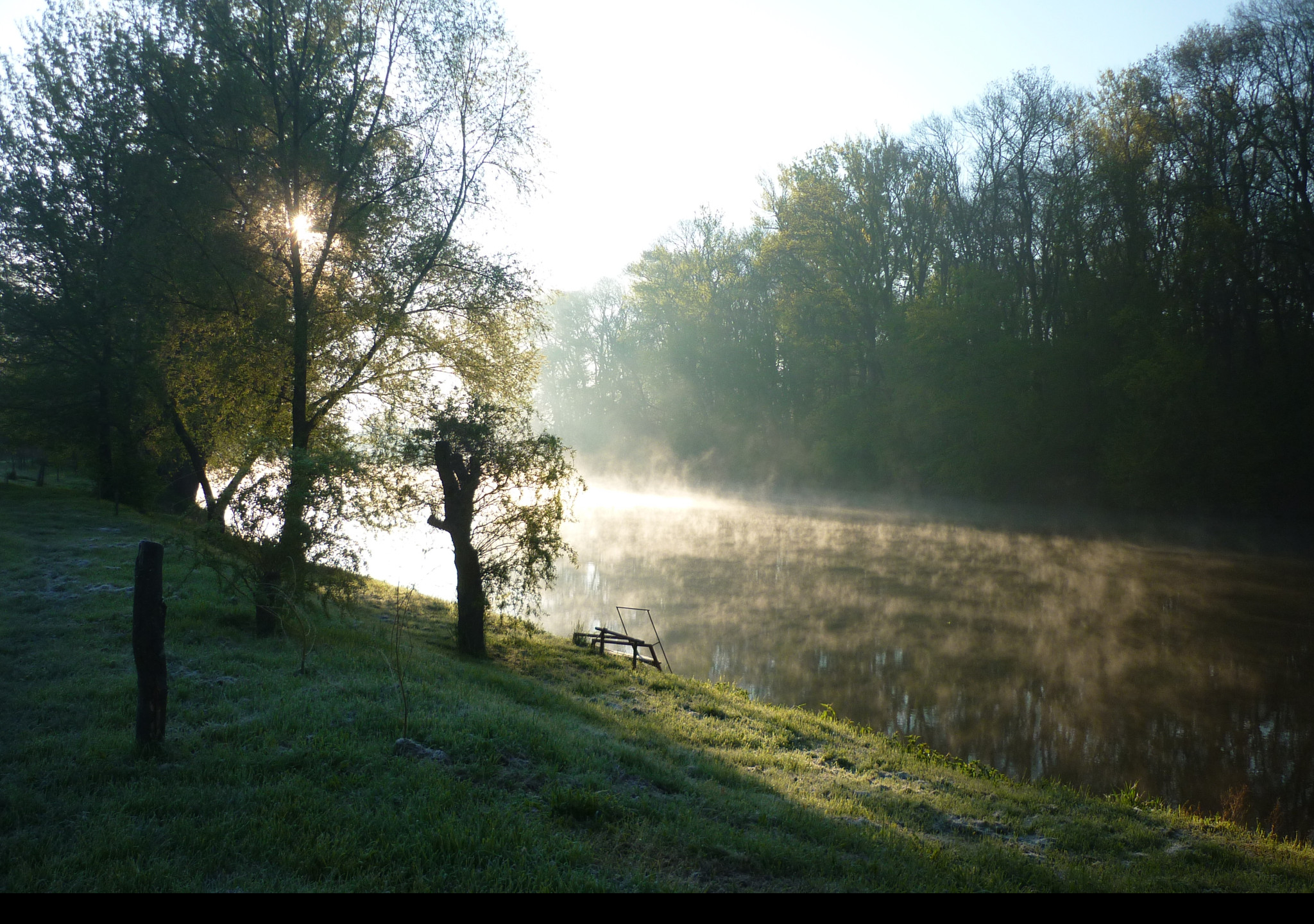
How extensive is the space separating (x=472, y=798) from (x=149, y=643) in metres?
2.70

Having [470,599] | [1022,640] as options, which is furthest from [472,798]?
[1022,640]

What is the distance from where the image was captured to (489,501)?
11.9 meters

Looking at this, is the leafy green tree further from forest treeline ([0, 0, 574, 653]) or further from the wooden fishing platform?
the wooden fishing platform

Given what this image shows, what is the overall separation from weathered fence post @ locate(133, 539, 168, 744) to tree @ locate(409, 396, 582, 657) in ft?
A: 19.6

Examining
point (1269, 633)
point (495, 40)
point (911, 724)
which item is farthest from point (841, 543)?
point (495, 40)

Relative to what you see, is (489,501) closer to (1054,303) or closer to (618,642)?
(618,642)

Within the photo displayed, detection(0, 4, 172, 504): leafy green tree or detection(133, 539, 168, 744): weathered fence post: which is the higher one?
detection(0, 4, 172, 504): leafy green tree

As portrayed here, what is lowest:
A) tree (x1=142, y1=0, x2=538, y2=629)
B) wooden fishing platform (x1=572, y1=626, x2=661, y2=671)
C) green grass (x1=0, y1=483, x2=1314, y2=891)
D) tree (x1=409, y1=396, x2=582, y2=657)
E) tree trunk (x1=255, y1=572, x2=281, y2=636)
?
wooden fishing platform (x1=572, y1=626, x2=661, y2=671)

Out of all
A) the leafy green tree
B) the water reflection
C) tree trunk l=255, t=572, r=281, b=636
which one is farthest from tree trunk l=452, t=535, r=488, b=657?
the leafy green tree

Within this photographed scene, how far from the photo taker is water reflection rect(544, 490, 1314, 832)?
10492mm

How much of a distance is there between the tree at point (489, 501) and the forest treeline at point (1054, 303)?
28.1 metres

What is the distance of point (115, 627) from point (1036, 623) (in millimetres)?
17942

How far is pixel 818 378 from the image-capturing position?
170ft

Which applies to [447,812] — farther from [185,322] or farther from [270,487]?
[185,322]
